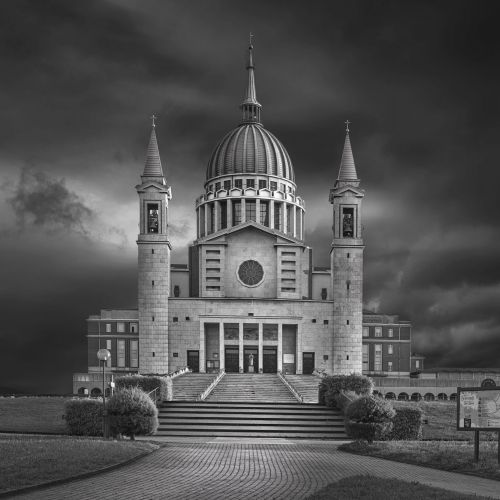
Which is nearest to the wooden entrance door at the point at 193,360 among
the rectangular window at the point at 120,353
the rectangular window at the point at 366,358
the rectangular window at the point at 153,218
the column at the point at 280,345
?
the column at the point at 280,345

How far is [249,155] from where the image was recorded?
10544cm

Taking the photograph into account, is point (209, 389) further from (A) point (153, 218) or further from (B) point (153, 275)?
(A) point (153, 218)

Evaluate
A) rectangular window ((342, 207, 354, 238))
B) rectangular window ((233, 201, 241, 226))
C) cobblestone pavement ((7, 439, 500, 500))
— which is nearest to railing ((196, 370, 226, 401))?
cobblestone pavement ((7, 439, 500, 500))

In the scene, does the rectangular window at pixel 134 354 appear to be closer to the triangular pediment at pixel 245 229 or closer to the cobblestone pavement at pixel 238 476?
the triangular pediment at pixel 245 229

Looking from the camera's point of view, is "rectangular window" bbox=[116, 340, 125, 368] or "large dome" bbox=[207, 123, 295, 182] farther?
"large dome" bbox=[207, 123, 295, 182]

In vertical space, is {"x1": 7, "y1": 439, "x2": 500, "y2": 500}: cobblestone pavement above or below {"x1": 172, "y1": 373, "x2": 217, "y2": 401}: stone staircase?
above

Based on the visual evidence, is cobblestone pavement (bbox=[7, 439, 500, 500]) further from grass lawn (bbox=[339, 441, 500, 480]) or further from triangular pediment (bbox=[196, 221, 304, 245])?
triangular pediment (bbox=[196, 221, 304, 245])

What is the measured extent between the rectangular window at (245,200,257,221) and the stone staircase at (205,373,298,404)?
142 feet

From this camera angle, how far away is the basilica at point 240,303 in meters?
79.5

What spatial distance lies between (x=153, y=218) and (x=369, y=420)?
5787cm

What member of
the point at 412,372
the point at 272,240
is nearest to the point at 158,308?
the point at 272,240

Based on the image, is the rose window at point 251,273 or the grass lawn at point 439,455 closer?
the grass lawn at point 439,455

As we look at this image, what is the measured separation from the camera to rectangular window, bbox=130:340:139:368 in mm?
93769

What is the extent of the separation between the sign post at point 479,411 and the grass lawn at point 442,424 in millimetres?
10462
